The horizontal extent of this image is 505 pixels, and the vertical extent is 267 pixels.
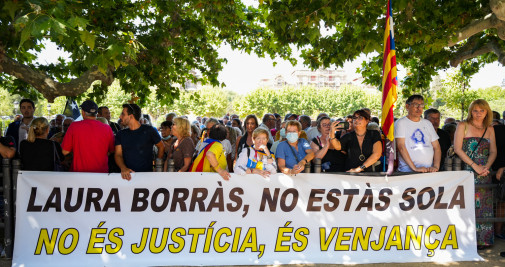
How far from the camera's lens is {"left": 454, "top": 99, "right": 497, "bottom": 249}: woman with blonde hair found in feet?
19.1

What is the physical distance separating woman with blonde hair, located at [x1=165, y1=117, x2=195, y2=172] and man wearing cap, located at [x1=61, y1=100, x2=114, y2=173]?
96 cm

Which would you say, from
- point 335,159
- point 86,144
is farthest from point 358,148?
point 86,144

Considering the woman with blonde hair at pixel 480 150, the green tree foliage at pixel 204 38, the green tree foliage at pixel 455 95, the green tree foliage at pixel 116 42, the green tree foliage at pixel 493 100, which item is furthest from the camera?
the green tree foliage at pixel 493 100

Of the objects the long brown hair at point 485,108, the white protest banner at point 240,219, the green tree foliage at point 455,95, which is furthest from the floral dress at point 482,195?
the green tree foliage at point 455,95

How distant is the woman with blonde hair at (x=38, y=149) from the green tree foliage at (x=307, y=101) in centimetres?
9859

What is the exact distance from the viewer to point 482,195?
589 cm

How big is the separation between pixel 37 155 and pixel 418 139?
16.0 feet

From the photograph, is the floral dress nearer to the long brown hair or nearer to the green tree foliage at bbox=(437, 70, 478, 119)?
the long brown hair

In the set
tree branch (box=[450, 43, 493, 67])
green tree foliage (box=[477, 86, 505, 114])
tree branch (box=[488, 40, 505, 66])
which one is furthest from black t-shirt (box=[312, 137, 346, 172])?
green tree foliage (box=[477, 86, 505, 114])

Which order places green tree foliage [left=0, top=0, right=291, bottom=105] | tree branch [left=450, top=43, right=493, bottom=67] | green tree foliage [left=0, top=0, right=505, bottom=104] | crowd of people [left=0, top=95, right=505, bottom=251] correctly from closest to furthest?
green tree foliage [left=0, top=0, right=291, bottom=105], green tree foliage [left=0, top=0, right=505, bottom=104], crowd of people [left=0, top=95, right=505, bottom=251], tree branch [left=450, top=43, right=493, bottom=67]

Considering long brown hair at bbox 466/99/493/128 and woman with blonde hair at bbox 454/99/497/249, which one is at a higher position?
long brown hair at bbox 466/99/493/128

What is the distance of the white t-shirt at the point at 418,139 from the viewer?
5.79 metres

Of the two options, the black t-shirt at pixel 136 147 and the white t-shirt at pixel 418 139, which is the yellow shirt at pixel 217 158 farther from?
the white t-shirt at pixel 418 139

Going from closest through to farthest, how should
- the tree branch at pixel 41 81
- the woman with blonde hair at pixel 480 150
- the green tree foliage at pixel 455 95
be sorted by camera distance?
the woman with blonde hair at pixel 480 150
the tree branch at pixel 41 81
the green tree foliage at pixel 455 95
